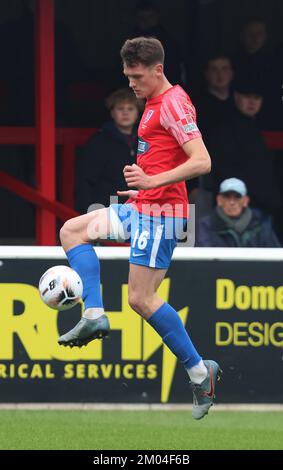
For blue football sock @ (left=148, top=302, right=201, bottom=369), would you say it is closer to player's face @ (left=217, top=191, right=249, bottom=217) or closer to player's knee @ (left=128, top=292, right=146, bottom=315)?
player's knee @ (left=128, top=292, right=146, bottom=315)

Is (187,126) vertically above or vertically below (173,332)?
above

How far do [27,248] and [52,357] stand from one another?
81 cm

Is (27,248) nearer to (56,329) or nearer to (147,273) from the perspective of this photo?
(56,329)

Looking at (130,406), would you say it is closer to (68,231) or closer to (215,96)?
(68,231)

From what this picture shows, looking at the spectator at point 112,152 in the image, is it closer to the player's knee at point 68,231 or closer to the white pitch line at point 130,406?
the white pitch line at point 130,406

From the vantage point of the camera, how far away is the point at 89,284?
9211mm

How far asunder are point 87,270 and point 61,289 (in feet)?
0.61

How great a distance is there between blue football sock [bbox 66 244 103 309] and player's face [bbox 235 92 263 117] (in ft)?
14.7

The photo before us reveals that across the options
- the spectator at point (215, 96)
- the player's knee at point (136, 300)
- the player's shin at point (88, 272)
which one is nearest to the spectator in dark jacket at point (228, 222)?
the spectator at point (215, 96)

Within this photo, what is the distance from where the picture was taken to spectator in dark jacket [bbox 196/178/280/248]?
12.3m

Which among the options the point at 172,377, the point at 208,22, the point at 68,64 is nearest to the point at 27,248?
the point at 172,377

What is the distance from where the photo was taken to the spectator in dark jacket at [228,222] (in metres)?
12.3

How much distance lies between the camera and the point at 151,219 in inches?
357

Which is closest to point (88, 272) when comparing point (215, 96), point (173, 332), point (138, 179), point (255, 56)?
point (173, 332)
